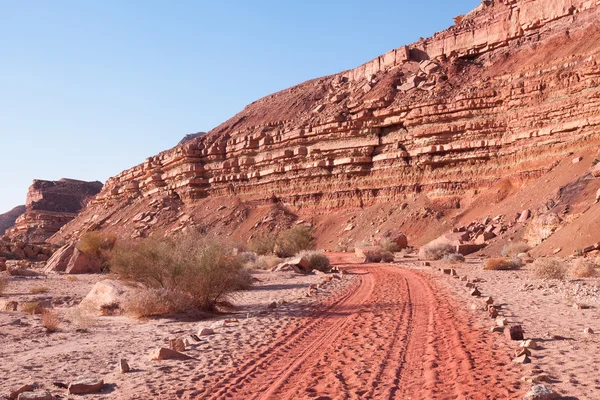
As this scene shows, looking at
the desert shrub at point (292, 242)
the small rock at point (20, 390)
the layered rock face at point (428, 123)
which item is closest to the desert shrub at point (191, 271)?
the small rock at point (20, 390)

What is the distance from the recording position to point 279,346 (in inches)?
324

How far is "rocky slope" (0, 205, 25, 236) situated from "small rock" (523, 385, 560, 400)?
438ft

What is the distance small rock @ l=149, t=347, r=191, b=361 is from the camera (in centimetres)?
755

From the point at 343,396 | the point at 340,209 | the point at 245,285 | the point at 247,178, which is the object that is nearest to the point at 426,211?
the point at 340,209

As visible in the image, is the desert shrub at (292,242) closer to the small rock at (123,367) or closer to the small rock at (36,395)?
the small rock at (123,367)

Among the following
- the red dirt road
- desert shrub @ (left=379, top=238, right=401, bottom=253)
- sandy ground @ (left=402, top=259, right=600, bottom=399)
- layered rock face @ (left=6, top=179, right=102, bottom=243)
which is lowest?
sandy ground @ (left=402, top=259, right=600, bottom=399)

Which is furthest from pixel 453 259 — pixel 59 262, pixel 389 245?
pixel 59 262

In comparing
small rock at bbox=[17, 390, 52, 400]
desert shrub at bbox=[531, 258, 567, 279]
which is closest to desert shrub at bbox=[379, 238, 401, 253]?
desert shrub at bbox=[531, 258, 567, 279]

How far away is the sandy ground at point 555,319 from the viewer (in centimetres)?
590

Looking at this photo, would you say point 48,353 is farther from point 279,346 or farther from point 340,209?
point 340,209

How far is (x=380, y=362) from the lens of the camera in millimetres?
6871

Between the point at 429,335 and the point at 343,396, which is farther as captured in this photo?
the point at 429,335

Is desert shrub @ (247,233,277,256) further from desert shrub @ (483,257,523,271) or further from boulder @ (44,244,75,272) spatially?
desert shrub @ (483,257,523,271)

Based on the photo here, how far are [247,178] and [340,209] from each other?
12787mm
